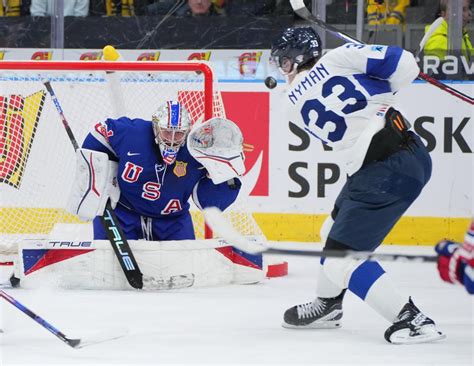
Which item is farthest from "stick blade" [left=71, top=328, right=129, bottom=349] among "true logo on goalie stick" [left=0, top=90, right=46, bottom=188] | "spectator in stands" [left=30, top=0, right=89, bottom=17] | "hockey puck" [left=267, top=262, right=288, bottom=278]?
"spectator in stands" [left=30, top=0, right=89, bottom=17]

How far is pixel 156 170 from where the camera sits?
4305 millimetres

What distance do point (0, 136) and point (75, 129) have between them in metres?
0.48

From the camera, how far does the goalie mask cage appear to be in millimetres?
4996

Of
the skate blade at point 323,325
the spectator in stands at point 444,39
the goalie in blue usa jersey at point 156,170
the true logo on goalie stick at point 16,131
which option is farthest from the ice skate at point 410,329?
the spectator in stands at point 444,39

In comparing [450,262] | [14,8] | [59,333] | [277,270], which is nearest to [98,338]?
[59,333]

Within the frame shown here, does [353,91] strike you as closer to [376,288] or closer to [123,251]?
[376,288]

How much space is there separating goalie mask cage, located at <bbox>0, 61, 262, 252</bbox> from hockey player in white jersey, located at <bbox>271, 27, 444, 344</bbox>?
1.28m

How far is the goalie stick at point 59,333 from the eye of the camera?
3.18m

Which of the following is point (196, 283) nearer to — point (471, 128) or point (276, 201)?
point (276, 201)

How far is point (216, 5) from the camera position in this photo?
595cm

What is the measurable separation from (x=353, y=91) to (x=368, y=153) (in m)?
0.20

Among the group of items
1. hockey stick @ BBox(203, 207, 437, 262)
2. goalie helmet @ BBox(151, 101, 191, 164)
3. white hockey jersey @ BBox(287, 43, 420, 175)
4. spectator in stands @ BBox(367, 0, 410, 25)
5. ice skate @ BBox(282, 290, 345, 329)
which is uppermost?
spectator in stands @ BBox(367, 0, 410, 25)

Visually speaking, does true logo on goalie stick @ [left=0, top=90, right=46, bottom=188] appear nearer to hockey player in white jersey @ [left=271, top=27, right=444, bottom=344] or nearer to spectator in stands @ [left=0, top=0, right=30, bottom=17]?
spectator in stands @ [left=0, top=0, right=30, bottom=17]

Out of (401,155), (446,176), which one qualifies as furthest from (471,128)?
(401,155)
